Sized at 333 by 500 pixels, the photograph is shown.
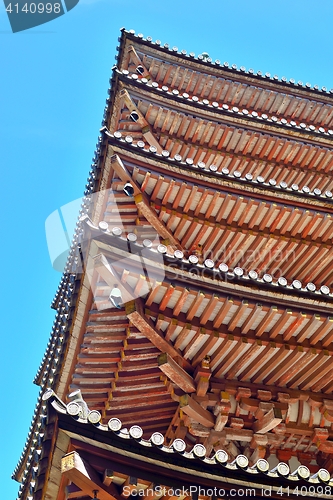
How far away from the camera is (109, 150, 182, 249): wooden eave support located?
38.4 feet

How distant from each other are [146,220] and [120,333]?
3.65 meters

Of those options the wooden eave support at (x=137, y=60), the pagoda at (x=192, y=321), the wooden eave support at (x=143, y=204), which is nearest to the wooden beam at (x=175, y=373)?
the pagoda at (x=192, y=321)

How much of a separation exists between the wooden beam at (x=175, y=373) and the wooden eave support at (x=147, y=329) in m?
0.13

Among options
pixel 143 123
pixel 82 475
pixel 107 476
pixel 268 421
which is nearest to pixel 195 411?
pixel 268 421

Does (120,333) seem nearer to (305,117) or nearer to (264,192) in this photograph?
(264,192)

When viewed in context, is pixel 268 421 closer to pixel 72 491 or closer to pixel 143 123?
pixel 72 491

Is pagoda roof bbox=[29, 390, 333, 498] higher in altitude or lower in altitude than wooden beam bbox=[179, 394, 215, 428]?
lower

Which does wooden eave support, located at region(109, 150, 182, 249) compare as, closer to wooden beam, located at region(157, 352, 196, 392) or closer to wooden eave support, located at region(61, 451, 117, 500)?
wooden beam, located at region(157, 352, 196, 392)

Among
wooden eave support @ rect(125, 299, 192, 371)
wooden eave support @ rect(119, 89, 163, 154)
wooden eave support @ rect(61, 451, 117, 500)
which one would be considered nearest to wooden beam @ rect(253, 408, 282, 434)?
wooden eave support @ rect(125, 299, 192, 371)

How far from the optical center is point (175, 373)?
923 cm

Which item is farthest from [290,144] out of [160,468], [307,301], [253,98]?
[160,468]

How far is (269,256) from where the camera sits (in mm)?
13016

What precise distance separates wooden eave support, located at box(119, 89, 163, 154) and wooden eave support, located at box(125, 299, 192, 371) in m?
7.35

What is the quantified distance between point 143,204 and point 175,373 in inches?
168
